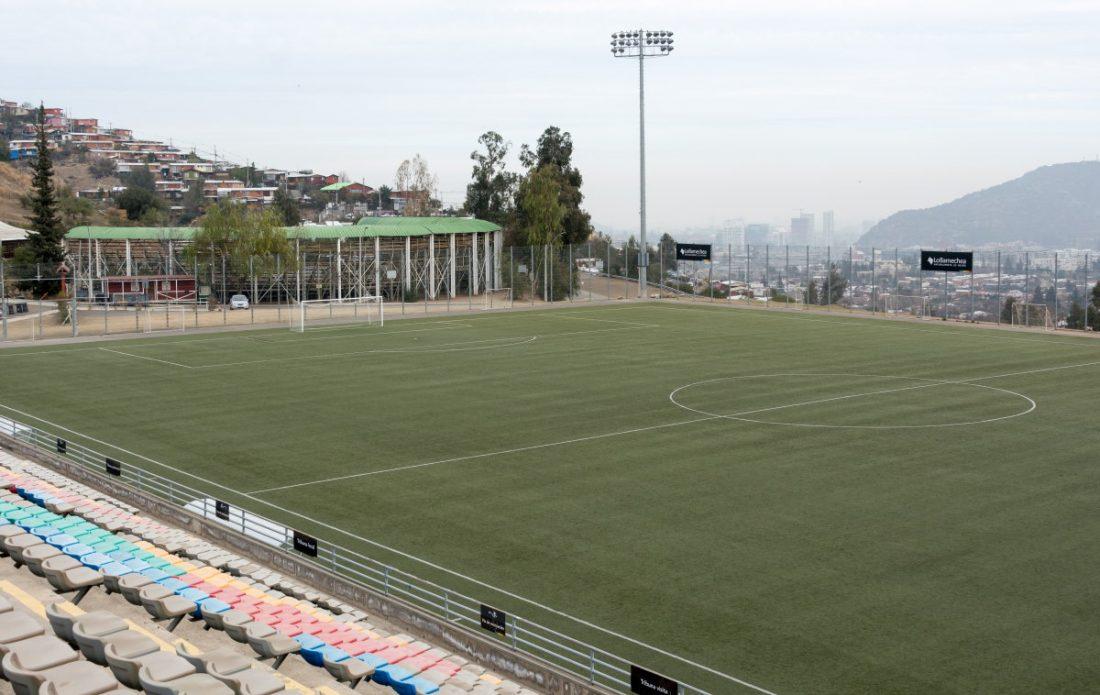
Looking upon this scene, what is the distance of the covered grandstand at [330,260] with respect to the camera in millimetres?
75188

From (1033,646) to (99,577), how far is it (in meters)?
13.7

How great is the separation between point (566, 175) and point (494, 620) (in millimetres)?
80302

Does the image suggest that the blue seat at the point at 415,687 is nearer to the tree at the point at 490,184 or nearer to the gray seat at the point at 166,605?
the gray seat at the point at 166,605

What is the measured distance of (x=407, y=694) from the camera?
13.4 meters

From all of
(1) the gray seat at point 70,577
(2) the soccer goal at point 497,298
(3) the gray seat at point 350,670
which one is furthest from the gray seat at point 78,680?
(2) the soccer goal at point 497,298

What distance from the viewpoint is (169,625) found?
15.5 m

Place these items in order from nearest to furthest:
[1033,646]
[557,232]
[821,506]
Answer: [1033,646] → [821,506] → [557,232]

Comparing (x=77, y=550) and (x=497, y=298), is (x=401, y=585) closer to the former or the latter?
(x=77, y=550)

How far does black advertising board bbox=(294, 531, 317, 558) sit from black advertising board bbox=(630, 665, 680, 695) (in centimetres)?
708

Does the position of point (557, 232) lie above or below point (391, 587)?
above

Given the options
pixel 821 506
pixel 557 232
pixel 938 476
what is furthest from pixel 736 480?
pixel 557 232

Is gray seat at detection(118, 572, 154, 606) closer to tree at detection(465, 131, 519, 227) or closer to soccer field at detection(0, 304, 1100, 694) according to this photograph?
A: soccer field at detection(0, 304, 1100, 694)

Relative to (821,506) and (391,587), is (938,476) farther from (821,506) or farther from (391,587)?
(391,587)

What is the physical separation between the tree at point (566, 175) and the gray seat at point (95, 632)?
247 feet
